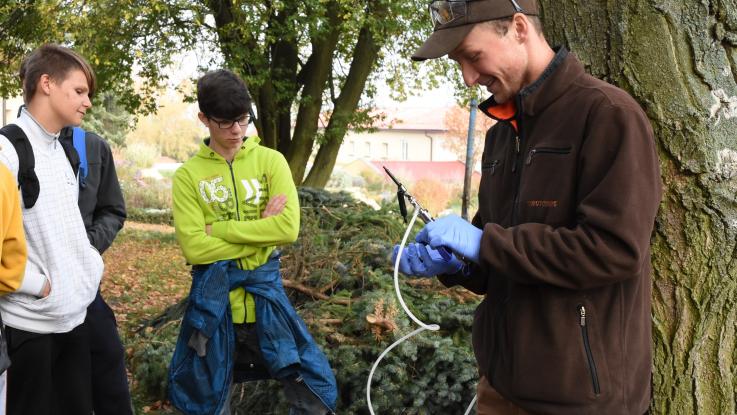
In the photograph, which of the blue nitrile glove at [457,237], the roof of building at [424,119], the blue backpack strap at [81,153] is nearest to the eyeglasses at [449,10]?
the blue nitrile glove at [457,237]

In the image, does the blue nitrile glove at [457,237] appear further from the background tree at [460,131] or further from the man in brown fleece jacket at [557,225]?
the background tree at [460,131]

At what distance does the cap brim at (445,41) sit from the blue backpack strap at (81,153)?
1.93m

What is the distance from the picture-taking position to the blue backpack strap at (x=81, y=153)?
3289 mm

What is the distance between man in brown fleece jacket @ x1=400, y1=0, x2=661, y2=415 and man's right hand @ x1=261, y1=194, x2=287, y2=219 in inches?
54.8

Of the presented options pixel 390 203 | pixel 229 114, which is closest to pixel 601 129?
pixel 229 114

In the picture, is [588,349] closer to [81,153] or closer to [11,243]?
[11,243]

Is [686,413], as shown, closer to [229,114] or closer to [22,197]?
[229,114]

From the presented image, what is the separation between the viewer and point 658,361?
2.34m

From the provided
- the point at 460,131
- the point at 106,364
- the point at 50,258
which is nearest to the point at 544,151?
the point at 50,258

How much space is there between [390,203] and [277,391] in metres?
3.26

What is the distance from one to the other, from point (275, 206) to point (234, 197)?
0.19 meters

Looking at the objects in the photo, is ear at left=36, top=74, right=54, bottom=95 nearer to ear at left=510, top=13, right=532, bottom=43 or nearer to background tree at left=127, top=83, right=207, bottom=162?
ear at left=510, top=13, right=532, bottom=43

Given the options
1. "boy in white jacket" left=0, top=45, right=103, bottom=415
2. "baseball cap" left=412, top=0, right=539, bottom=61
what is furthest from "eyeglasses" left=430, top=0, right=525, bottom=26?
"boy in white jacket" left=0, top=45, right=103, bottom=415

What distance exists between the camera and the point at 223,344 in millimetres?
3199
